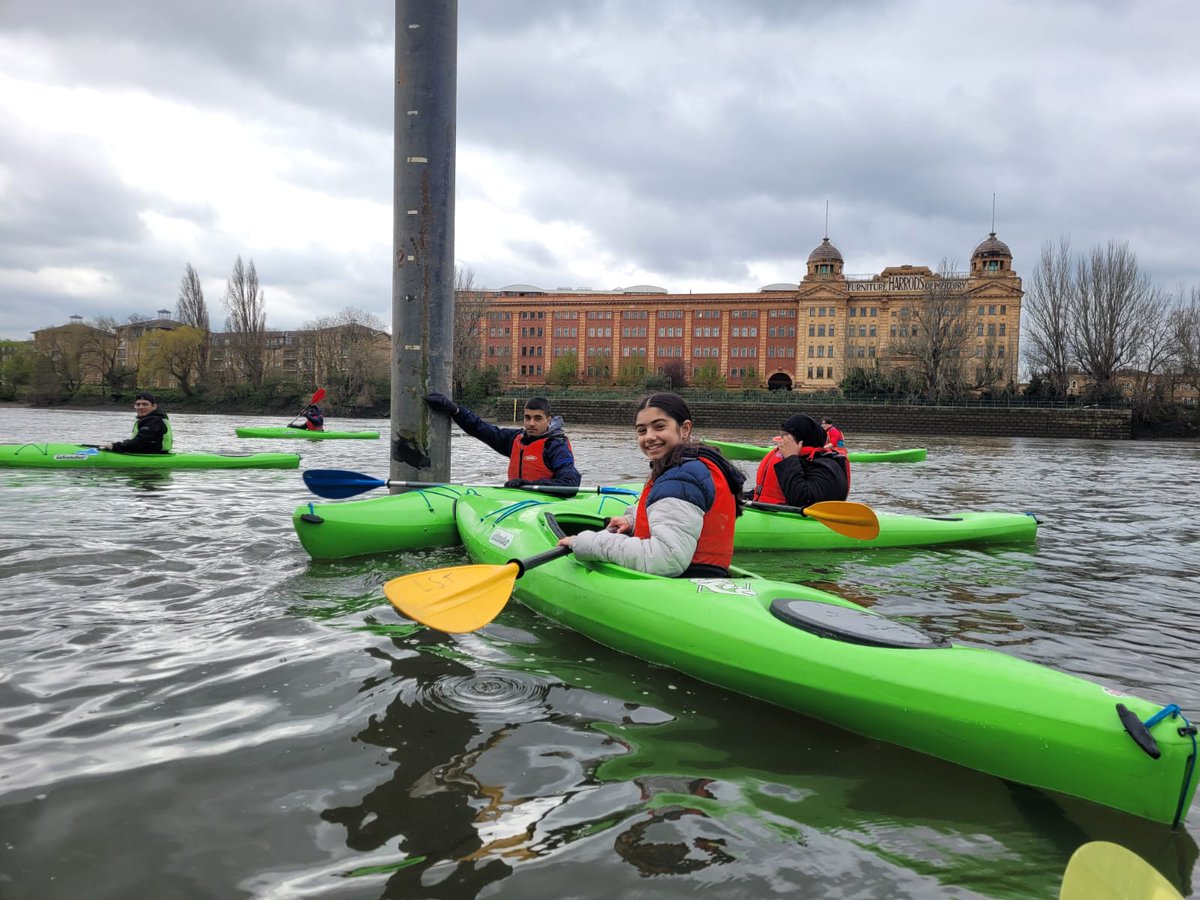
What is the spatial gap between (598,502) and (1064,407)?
4152 cm

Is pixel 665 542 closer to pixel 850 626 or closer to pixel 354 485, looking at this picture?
pixel 850 626

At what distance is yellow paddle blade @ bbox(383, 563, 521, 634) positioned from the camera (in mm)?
3294

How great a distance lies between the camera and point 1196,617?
490 cm

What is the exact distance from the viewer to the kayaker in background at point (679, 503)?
12.3 ft

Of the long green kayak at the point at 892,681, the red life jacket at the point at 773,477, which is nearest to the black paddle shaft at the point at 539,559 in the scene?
the long green kayak at the point at 892,681

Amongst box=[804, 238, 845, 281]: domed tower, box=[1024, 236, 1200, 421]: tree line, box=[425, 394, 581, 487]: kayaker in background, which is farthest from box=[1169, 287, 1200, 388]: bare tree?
box=[425, 394, 581, 487]: kayaker in background

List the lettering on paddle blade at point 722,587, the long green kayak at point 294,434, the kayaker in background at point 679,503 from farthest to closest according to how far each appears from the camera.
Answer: the long green kayak at point 294,434 < the kayaker in background at point 679,503 < the lettering on paddle blade at point 722,587

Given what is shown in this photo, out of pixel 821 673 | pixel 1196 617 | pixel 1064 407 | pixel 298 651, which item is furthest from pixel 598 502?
pixel 1064 407

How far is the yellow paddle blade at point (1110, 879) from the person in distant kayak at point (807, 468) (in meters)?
4.97

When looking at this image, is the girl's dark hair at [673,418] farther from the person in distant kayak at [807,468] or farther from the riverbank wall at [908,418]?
the riverbank wall at [908,418]

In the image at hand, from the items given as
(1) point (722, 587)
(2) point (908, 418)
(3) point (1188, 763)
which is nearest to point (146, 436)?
(1) point (722, 587)

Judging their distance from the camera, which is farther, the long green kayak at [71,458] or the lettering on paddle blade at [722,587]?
the long green kayak at [71,458]

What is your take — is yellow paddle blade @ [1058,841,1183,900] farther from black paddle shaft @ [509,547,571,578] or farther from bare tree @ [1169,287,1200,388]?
bare tree @ [1169,287,1200,388]

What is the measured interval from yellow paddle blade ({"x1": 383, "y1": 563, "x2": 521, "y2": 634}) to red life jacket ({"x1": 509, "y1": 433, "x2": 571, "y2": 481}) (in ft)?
10.5
